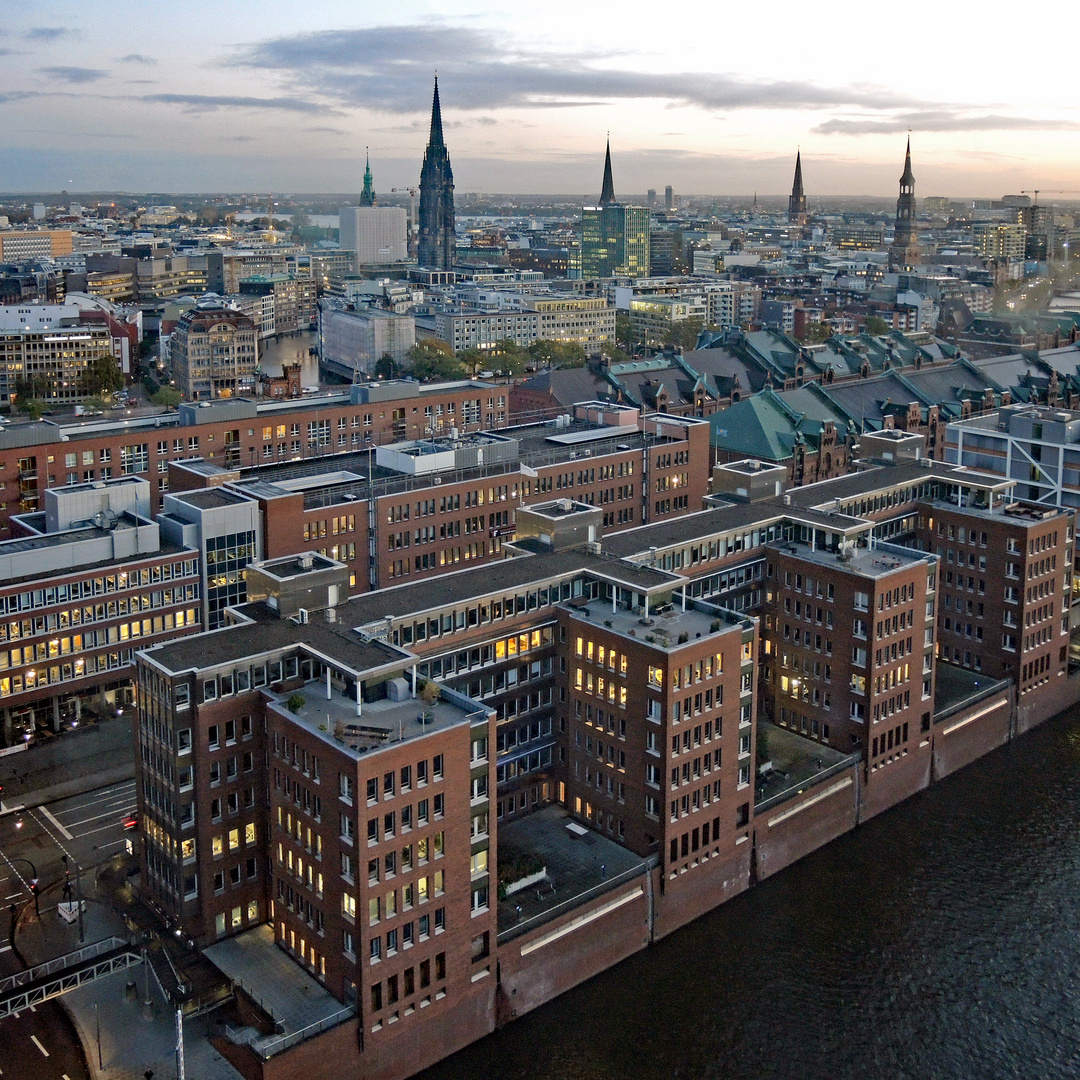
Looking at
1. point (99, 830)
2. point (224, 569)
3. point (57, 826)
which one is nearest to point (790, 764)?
point (99, 830)

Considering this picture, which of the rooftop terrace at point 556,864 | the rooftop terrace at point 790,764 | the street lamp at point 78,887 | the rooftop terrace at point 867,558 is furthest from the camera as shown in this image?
the rooftop terrace at point 867,558

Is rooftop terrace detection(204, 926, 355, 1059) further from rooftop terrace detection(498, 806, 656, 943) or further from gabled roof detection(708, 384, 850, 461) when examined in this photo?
gabled roof detection(708, 384, 850, 461)

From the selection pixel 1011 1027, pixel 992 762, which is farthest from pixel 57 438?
pixel 1011 1027

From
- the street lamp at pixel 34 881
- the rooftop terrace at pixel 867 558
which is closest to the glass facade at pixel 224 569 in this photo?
the street lamp at pixel 34 881

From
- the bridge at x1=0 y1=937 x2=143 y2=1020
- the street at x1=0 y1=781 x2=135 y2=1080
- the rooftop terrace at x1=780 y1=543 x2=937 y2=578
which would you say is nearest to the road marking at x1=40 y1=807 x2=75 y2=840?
the street at x1=0 y1=781 x2=135 y2=1080

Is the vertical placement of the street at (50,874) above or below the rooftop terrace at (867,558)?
below

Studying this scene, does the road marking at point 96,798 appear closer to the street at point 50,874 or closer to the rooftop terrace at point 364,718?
the street at point 50,874
